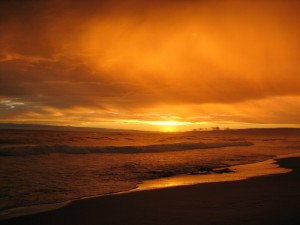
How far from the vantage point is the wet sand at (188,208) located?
7262mm

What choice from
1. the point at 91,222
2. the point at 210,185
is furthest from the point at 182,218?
the point at 210,185

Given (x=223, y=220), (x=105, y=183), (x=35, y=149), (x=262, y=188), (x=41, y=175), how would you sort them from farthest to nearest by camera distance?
(x=35, y=149), (x=41, y=175), (x=105, y=183), (x=262, y=188), (x=223, y=220)

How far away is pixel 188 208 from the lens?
27.6 ft

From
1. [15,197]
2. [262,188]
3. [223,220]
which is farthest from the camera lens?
[262,188]

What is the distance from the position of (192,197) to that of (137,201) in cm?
175

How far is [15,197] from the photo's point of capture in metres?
10.1

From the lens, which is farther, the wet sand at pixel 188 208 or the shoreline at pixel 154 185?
the shoreline at pixel 154 185

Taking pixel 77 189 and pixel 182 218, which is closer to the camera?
pixel 182 218

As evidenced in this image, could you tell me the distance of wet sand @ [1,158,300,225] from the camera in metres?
7.26

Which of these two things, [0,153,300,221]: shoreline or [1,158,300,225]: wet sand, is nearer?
[1,158,300,225]: wet sand

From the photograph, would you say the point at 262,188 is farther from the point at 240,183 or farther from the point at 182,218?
the point at 182,218

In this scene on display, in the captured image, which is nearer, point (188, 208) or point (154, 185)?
point (188, 208)

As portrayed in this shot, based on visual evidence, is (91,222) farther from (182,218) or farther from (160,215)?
(182,218)

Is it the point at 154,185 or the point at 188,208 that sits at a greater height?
the point at 188,208
